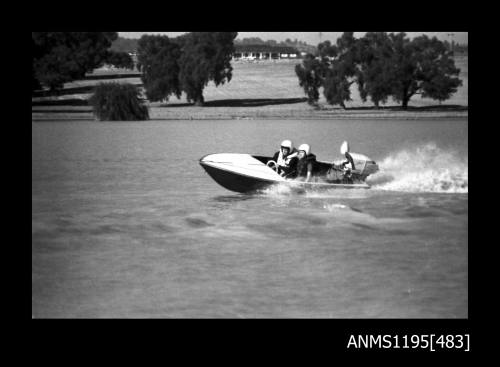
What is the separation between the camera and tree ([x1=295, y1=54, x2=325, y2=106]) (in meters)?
69.1

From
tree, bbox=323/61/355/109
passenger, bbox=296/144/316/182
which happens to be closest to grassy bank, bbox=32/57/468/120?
tree, bbox=323/61/355/109

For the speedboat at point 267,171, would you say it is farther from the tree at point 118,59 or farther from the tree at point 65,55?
the tree at point 118,59

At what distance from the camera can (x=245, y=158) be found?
22250mm

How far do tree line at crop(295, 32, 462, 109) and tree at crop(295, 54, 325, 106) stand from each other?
83mm

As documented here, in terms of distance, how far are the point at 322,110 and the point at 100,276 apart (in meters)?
53.3

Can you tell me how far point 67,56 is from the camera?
71562 millimetres

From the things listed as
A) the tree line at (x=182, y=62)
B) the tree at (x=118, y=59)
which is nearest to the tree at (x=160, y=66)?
the tree line at (x=182, y=62)

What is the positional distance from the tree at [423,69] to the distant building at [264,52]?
39.7 m

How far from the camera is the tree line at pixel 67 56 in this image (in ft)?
222

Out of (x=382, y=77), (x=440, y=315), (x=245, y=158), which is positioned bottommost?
(x=440, y=315)

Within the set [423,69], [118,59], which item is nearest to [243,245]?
[423,69]

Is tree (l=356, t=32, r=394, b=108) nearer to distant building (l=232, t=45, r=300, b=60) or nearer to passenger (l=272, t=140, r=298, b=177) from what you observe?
distant building (l=232, t=45, r=300, b=60)

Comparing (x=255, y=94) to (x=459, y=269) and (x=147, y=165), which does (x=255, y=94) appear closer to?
(x=147, y=165)
